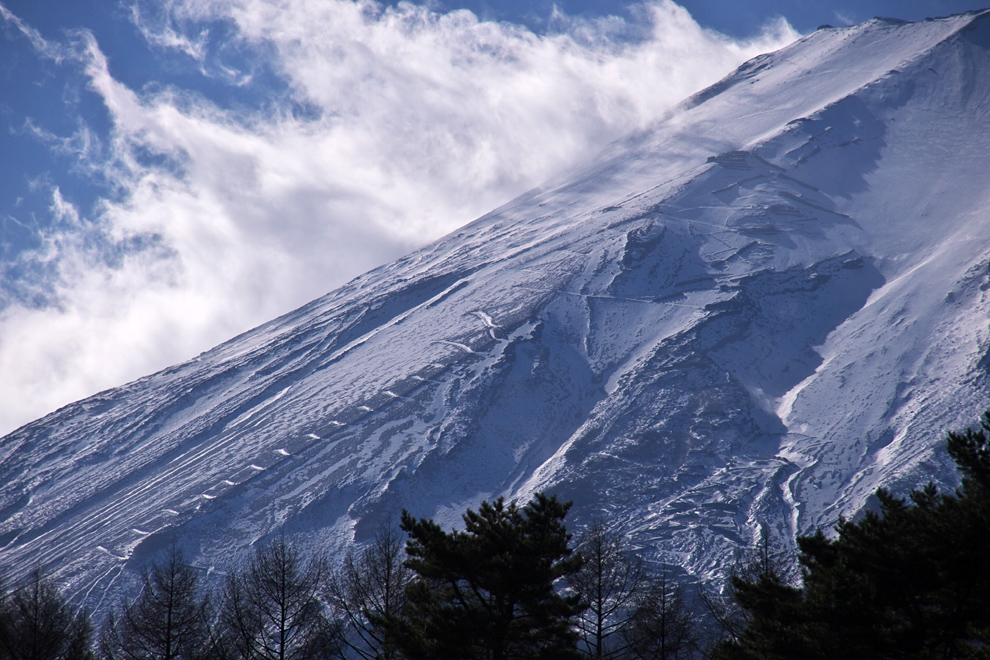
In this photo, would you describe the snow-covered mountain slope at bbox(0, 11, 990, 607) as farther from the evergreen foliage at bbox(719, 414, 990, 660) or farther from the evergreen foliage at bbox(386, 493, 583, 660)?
the evergreen foliage at bbox(386, 493, 583, 660)

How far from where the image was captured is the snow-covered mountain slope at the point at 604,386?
70.9 metres

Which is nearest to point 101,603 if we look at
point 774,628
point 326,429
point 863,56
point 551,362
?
point 326,429

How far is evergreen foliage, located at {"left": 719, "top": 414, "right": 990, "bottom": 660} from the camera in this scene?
44.8 ft

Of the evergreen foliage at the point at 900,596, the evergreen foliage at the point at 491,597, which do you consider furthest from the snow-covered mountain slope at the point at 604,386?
the evergreen foliage at the point at 491,597

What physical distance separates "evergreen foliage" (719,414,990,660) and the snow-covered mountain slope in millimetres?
46262

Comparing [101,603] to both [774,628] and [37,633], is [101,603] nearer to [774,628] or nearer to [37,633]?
[37,633]

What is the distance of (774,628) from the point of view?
1533 cm

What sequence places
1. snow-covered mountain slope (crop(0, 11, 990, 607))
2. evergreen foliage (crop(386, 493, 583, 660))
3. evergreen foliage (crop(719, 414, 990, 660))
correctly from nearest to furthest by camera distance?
evergreen foliage (crop(719, 414, 990, 660)) → evergreen foliage (crop(386, 493, 583, 660)) → snow-covered mountain slope (crop(0, 11, 990, 607))

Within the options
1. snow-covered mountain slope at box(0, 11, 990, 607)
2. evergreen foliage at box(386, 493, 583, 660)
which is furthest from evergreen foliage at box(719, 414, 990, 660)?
snow-covered mountain slope at box(0, 11, 990, 607)

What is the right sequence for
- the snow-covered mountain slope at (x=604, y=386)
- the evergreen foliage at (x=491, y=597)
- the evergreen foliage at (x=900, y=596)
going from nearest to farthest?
the evergreen foliage at (x=900, y=596) → the evergreen foliage at (x=491, y=597) → the snow-covered mountain slope at (x=604, y=386)

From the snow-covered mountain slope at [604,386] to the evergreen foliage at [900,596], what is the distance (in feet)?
152

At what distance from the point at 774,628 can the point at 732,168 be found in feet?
447

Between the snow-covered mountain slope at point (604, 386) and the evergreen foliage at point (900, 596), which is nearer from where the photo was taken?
the evergreen foliage at point (900, 596)

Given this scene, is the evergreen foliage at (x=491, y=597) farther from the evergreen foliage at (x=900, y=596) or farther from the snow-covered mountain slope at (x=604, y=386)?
the snow-covered mountain slope at (x=604, y=386)
